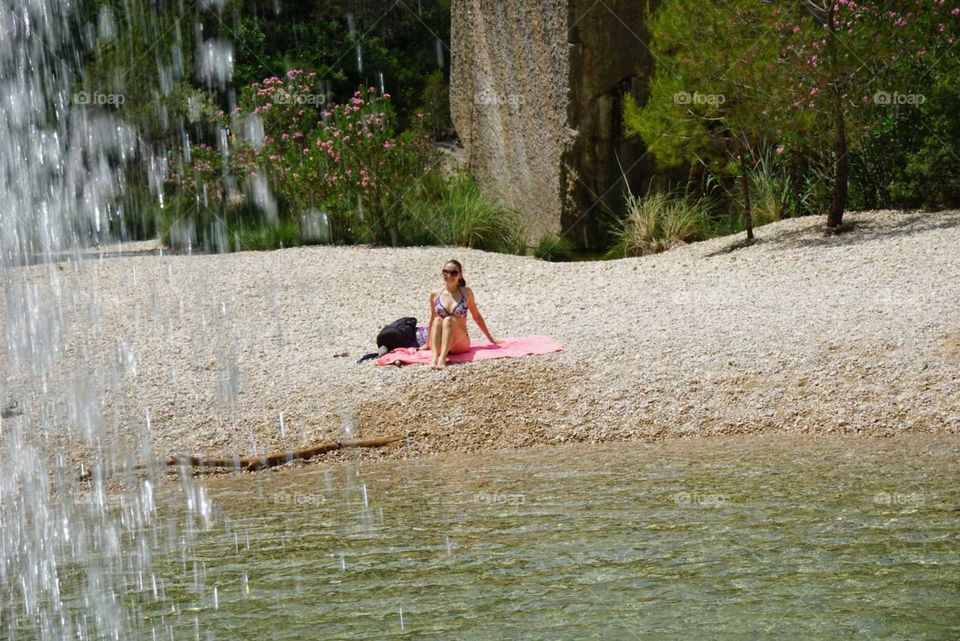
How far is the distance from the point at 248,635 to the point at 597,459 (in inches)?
121

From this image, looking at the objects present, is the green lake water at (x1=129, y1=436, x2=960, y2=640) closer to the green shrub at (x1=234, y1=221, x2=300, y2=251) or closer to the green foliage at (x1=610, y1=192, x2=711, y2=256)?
the green foliage at (x1=610, y1=192, x2=711, y2=256)

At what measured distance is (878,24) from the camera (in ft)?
39.2


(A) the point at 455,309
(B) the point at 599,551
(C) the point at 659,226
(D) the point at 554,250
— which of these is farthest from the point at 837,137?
(B) the point at 599,551

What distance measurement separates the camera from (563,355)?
860 cm

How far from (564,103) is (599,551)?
10580mm

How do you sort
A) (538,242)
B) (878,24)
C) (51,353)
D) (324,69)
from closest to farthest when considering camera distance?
(51,353), (878,24), (538,242), (324,69)

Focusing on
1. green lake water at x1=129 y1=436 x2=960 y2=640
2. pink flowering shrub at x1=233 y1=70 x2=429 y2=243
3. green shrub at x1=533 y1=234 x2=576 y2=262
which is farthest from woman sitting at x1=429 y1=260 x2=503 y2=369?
pink flowering shrub at x1=233 y1=70 x2=429 y2=243

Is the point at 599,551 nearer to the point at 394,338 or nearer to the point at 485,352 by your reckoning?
the point at 485,352

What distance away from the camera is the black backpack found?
30.3ft

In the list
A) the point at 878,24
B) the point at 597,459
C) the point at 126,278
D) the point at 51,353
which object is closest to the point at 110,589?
the point at 597,459

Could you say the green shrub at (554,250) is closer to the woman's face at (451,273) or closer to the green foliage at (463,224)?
the green foliage at (463,224)

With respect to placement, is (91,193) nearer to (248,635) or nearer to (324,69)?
(324,69)

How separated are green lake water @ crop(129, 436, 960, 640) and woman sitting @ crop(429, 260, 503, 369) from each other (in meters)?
2.07

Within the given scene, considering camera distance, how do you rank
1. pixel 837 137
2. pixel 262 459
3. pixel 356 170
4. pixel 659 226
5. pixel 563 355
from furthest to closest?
pixel 356 170, pixel 659 226, pixel 837 137, pixel 563 355, pixel 262 459
